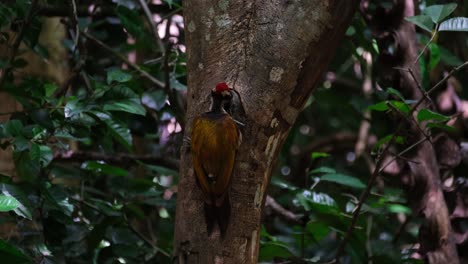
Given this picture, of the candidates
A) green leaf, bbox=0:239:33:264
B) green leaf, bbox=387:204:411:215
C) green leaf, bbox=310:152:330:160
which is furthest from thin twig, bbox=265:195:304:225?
green leaf, bbox=0:239:33:264

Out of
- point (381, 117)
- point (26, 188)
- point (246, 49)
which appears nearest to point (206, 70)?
point (246, 49)

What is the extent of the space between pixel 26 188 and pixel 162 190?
52 centimetres

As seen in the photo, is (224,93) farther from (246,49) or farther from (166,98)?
(166,98)

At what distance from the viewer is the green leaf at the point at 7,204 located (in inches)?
62.5

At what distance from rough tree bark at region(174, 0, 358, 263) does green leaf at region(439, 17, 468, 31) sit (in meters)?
0.49

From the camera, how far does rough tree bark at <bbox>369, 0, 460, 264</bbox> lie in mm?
2369

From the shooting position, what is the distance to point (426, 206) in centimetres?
242

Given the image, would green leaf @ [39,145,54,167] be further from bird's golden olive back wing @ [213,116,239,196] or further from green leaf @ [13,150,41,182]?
bird's golden olive back wing @ [213,116,239,196]

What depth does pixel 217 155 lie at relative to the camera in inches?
56.7

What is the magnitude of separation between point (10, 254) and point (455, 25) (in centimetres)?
131

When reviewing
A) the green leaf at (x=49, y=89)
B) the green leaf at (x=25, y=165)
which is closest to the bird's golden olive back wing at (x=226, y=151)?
the green leaf at (x=25, y=165)

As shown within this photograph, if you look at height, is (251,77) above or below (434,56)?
below

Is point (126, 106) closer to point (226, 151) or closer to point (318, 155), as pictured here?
point (226, 151)

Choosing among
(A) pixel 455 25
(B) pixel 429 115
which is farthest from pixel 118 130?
(A) pixel 455 25
